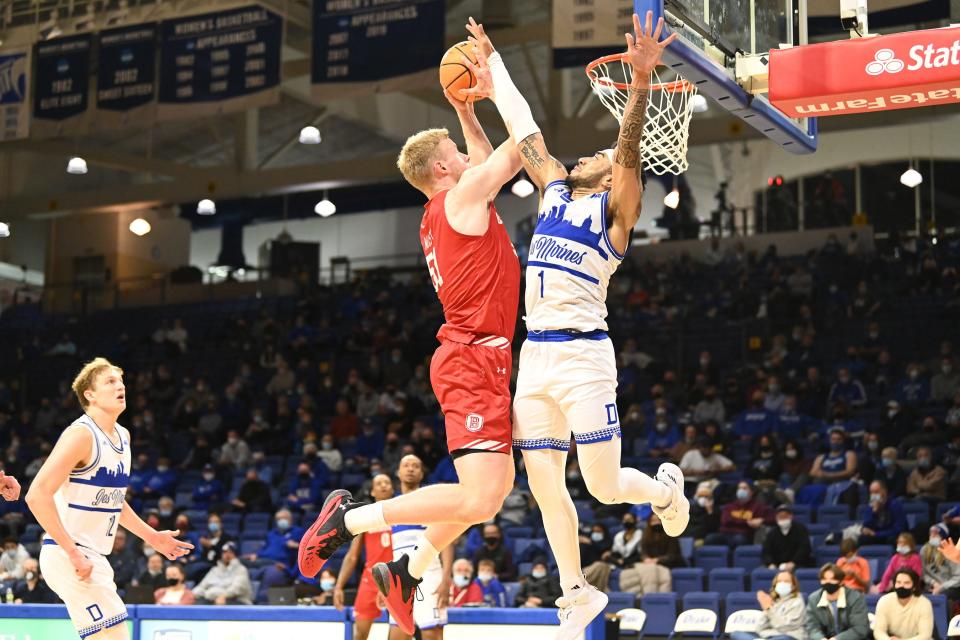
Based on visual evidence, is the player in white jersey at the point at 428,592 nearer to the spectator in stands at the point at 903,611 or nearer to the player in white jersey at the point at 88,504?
the player in white jersey at the point at 88,504

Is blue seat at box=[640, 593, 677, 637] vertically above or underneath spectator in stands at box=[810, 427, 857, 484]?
underneath

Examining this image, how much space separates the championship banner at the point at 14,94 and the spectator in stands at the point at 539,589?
38.4 feet

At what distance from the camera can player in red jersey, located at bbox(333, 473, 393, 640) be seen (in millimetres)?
10094

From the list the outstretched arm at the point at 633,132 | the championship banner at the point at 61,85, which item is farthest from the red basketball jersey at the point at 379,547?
the championship banner at the point at 61,85

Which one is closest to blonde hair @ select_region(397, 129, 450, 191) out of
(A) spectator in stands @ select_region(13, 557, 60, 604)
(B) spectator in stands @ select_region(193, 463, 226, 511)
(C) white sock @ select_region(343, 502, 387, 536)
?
(C) white sock @ select_region(343, 502, 387, 536)

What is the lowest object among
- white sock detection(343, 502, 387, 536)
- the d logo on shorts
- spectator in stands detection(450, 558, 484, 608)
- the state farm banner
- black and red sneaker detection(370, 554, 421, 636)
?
spectator in stands detection(450, 558, 484, 608)

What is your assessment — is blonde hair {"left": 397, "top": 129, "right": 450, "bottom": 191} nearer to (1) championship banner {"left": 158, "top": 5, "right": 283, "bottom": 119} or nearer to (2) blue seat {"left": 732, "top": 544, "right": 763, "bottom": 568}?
(2) blue seat {"left": 732, "top": 544, "right": 763, "bottom": 568}

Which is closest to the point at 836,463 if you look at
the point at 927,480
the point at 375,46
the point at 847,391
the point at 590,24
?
the point at 927,480

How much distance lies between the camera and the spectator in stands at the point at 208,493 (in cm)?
2008

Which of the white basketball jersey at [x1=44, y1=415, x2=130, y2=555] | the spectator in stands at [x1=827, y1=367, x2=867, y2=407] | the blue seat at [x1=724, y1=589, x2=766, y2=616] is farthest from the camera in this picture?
the spectator in stands at [x1=827, y1=367, x2=867, y2=407]

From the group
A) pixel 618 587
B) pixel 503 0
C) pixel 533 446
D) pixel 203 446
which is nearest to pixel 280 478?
pixel 203 446

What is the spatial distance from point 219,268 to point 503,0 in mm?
14415

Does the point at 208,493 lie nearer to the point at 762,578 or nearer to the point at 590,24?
the point at 590,24

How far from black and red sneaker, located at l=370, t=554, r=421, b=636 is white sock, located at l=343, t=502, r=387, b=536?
0.20 metres
